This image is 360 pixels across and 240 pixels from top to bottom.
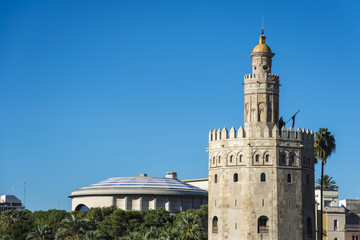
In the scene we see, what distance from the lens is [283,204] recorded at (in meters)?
81.0

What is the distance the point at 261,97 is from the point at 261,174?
31.7 ft

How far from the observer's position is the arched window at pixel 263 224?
265 feet

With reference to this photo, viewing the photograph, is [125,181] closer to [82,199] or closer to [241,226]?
[82,199]

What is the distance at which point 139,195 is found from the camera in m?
168

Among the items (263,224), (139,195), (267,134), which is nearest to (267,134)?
(267,134)

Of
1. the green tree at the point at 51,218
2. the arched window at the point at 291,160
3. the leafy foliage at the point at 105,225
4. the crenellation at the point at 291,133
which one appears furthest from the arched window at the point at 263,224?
the green tree at the point at 51,218

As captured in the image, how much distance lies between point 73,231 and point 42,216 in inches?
1756

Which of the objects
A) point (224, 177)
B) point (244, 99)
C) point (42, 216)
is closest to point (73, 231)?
point (224, 177)

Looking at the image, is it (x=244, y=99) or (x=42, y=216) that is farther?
(x=42, y=216)

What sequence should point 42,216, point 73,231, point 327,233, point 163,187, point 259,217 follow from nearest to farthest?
point 259,217 → point 73,231 → point 327,233 → point 42,216 → point 163,187

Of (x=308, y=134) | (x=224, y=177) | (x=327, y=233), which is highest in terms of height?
(x=308, y=134)

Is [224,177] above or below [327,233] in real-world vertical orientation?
above

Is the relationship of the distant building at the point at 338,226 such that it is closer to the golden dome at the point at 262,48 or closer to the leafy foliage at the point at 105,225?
the leafy foliage at the point at 105,225

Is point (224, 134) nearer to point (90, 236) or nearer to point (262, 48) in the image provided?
point (262, 48)
